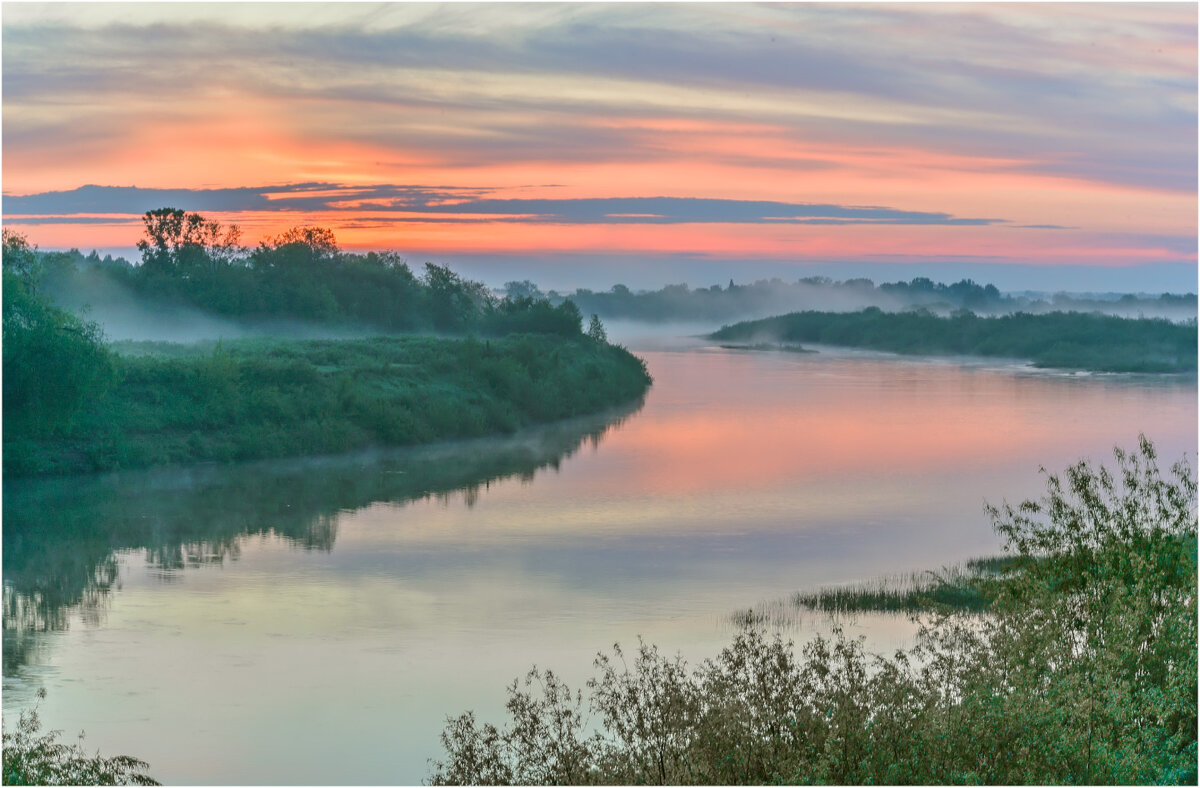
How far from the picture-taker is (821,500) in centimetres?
2609

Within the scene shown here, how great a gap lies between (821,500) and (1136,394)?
30519 millimetres

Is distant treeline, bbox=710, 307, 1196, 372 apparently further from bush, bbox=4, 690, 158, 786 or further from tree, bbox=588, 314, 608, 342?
bush, bbox=4, 690, 158, 786

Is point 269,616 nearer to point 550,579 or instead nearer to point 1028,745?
point 550,579

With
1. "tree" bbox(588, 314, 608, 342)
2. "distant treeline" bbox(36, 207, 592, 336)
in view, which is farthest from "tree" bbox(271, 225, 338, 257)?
"tree" bbox(588, 314, 608, 342)

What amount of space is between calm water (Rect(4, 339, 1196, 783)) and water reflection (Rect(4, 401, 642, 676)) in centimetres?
8

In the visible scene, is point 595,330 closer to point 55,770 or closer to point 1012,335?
point 1012,335

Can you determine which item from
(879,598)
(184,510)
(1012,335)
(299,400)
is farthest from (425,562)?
(1012,335)

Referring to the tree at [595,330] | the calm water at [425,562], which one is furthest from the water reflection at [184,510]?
the tree at [595,330]

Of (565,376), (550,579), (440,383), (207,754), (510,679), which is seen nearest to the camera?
(207,754)

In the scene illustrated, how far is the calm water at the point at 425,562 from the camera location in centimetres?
1340

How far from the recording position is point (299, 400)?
111 feet

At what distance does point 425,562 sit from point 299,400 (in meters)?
14.3

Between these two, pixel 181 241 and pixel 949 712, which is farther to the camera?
pixel 181 241

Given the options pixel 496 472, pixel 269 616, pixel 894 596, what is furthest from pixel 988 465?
pixel 269 616
